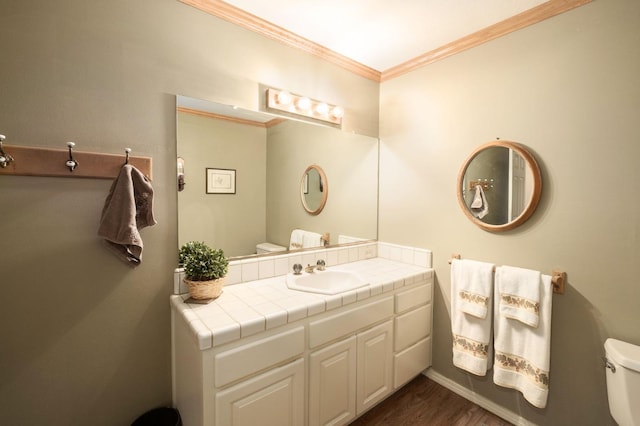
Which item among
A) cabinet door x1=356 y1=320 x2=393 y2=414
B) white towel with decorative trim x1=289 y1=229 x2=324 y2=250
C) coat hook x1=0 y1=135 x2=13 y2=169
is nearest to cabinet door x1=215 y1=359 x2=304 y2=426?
cabinet door x1=356 y1=320 x2=393 y2=414

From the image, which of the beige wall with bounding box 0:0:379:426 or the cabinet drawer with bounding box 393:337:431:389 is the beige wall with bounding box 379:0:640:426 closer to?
the cabinet drawer with bounding box 393:337:431:389

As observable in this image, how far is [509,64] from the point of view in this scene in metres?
1.80

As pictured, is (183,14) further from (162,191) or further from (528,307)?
(528,307)

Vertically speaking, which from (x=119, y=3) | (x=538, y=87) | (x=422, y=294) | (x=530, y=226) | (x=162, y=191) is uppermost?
(x=119, y=3)

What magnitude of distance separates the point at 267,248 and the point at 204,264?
520mm

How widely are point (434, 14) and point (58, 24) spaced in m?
1.91

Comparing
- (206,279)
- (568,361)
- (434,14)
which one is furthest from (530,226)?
(206,279)

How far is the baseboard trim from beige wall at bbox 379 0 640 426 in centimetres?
3

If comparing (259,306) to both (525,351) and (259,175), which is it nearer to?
(259,175)

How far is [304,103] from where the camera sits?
6.70 ft

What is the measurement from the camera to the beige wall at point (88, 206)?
1.22 m

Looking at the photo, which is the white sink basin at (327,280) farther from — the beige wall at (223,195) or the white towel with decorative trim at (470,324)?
the white towel with decorative trim at (470,324)

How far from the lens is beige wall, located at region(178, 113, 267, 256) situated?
1.62 meters

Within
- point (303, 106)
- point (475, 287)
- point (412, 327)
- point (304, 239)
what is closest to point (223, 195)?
point (304, 239)
